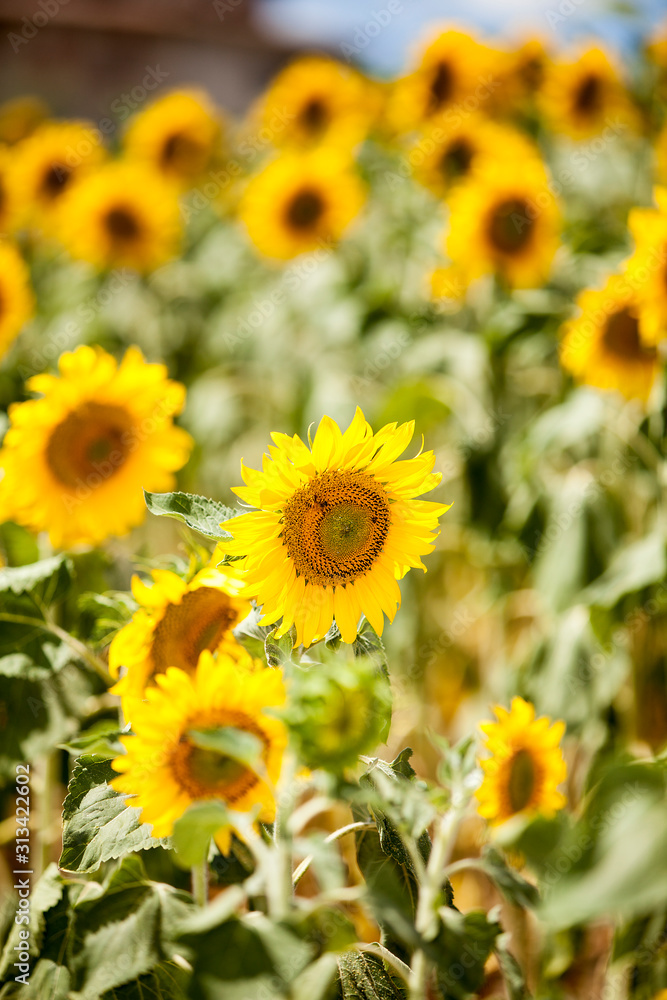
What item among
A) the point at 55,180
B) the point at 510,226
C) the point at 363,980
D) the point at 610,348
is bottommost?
the point at 363,980

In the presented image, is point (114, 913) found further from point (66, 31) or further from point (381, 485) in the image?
point (66, 31)

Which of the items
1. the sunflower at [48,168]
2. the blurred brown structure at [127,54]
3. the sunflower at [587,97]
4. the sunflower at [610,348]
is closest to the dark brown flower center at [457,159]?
the sunflower at [587,97]

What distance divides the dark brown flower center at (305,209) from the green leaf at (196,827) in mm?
1278

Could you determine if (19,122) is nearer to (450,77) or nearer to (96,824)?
(450,77)

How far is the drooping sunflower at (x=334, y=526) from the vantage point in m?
0.44

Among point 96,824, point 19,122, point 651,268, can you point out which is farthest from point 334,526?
point 19,122

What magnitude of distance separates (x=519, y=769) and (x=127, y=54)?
4367 mm

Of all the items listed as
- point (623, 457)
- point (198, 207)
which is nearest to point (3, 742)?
point (623, 457)

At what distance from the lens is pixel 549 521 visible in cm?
106

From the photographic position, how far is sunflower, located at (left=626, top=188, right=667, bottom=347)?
2.46 feet

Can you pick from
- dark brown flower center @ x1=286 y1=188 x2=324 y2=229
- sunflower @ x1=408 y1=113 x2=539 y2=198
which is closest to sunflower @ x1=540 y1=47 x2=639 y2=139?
sunflower @ x1=408 y1=113 x2=539 y2=198

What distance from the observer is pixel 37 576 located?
60 cm

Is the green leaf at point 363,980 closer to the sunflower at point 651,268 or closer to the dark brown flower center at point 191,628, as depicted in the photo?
the dark brown flower center at point 191,628

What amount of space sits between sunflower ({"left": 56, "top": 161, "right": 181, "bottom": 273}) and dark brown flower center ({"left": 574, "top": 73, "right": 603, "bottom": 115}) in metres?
0.81
